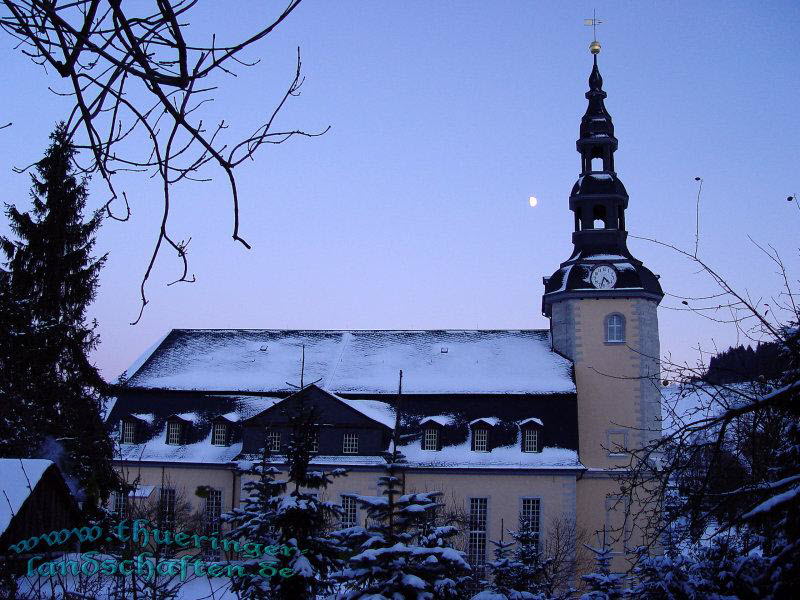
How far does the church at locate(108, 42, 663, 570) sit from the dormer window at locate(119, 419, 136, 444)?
0.04 m

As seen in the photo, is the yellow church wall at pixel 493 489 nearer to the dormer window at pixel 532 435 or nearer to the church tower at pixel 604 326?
the dormer window at pixel 532 435

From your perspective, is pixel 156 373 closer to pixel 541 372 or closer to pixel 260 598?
pixel 541 372

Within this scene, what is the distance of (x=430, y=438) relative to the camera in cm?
2877

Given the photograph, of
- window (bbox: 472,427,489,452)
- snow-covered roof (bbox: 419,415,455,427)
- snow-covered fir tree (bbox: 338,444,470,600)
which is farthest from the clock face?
snow-covered fir tree (bbox: 338,444,470,600)

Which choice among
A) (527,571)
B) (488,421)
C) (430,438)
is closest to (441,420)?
(430,438)

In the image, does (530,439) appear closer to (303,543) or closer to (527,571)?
(527,571)

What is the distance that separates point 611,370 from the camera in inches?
1181

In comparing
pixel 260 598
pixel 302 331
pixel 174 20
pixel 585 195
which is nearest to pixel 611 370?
pixel 585 195

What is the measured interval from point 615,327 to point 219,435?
15134mm

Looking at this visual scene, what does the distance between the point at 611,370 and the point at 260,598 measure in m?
20.2

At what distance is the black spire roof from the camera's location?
30.0 metres

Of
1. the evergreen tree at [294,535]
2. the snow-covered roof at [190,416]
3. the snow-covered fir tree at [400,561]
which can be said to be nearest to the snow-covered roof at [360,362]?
the snow-covered roof at [190,416]

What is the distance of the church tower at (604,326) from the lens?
96.5 feet

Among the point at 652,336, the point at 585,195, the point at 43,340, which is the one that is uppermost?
the point at 585,195
